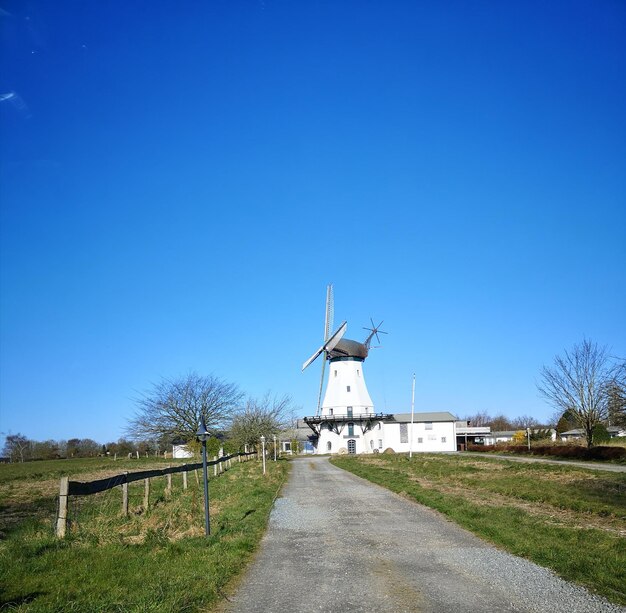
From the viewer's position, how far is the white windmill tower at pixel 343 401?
260 ft

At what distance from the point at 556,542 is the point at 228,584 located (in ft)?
21.1

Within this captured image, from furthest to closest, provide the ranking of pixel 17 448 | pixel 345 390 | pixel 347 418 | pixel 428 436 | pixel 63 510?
pixel 17 448 < pixel 428 436 < pixel 345 390 < pixel 347 418 < pixel 63 510

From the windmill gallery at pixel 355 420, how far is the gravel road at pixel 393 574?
6614 centimetres

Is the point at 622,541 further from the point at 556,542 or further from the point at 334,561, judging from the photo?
the point at 334,561

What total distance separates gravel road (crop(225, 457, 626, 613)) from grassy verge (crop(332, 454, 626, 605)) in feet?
1.48

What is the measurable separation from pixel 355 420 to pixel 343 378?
6.33m

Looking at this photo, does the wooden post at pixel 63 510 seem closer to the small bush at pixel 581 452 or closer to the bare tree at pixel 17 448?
the small bush at pixel 581 452

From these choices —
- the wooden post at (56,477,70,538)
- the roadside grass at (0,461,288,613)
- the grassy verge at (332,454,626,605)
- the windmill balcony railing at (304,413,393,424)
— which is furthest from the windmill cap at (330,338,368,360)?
the wooden post at (56,477,70,538)

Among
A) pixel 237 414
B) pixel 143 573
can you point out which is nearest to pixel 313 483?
pixel 143 573

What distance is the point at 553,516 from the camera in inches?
564

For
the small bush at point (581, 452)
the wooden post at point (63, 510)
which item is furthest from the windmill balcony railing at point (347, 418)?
the wooden post at point (63, 510)

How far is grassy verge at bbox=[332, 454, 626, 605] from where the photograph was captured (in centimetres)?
884

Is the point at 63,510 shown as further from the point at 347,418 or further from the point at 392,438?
the point at 392,438

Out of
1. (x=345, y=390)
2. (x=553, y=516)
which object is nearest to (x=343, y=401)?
Answer: (x=345, y=390)
